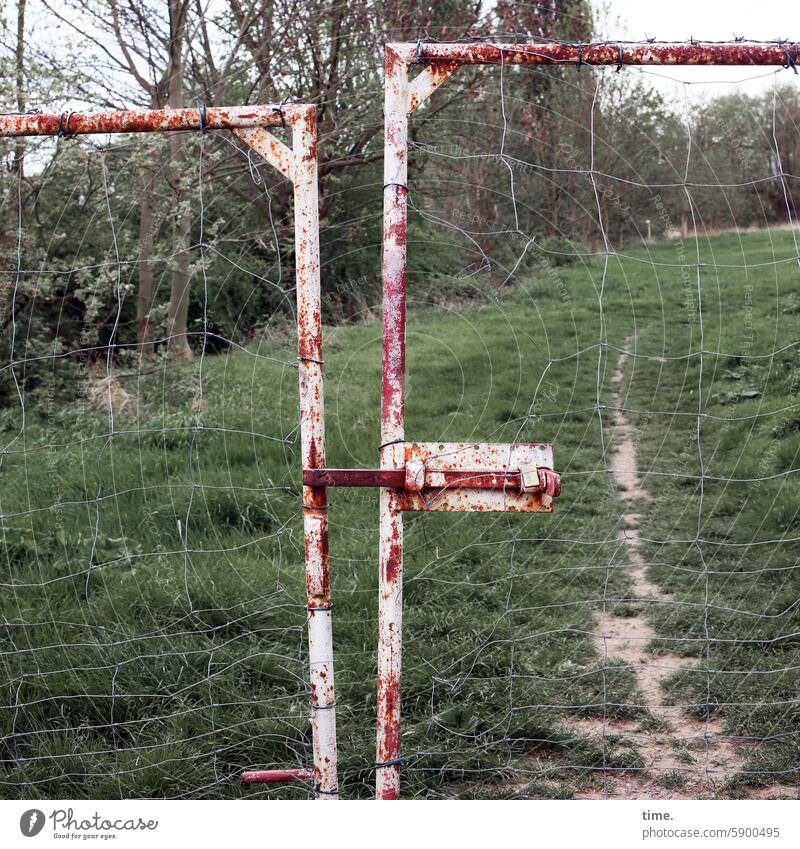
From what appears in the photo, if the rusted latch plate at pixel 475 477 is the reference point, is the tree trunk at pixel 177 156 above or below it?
above

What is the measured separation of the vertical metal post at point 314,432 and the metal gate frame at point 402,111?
7.3 inches

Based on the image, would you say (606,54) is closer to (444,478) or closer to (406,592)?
(444,478)

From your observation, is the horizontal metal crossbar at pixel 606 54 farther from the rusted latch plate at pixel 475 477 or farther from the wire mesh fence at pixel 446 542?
the rusted latch plate at pixel 475 477

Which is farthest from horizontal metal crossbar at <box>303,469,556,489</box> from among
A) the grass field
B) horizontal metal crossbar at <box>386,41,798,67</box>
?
horizontal metal crossbar at <box>386,41,798,67</box>

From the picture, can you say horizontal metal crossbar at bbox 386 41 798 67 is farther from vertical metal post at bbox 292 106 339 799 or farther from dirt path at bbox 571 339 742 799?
dirt path at bbox 571 339 742 799

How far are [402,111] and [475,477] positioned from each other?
1.04 m

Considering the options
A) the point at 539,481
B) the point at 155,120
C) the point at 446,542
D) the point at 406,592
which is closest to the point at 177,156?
the point at 446,542

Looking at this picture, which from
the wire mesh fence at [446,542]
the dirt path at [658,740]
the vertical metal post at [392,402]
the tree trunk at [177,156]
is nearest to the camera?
the vertical metal post at [392,402]

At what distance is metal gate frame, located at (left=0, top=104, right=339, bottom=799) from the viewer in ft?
8.11

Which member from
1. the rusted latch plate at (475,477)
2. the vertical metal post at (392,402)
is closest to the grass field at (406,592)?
the rusted latch plate at (475,477)

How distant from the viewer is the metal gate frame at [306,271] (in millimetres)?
2473
